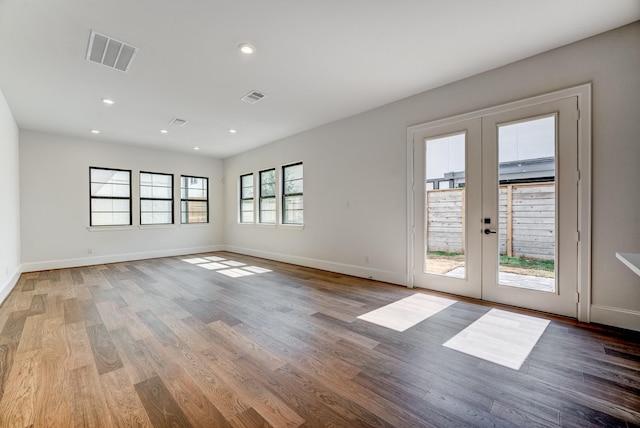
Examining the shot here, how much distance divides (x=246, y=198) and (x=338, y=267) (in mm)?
3814

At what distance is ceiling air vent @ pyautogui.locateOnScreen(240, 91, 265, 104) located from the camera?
156 inches

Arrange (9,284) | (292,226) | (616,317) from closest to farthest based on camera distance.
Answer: (616,317) < (9,284) < (292,226)

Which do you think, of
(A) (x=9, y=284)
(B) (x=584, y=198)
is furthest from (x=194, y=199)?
(B) (x=584, y=198)

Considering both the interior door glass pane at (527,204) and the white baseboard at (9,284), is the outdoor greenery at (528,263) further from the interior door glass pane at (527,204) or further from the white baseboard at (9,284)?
the white baseboard at (9,284)

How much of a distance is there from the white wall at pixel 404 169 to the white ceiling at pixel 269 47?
231 millimetres

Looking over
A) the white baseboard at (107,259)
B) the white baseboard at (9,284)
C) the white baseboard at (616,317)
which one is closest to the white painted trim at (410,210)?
the white baseboard at (616,317)

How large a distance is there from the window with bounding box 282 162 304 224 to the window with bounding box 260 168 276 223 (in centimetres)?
39

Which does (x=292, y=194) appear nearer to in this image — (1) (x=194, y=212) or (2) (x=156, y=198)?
(1) (x=194, y=212)

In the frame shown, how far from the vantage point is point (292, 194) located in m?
6.34

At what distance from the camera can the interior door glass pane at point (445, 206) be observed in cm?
369

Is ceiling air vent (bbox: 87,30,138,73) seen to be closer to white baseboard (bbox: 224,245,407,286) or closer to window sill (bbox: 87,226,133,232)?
white baseboard (bbox: 224,245,407,286)

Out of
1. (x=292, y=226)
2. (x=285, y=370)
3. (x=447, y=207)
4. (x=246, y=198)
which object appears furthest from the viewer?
(x=246, y=198)

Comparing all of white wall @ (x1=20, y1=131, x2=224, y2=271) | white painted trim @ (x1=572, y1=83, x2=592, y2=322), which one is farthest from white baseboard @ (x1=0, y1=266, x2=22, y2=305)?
white painted trim @ (x1=572, y1=83, x2=592, y2=322)

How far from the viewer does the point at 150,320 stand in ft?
9.65
